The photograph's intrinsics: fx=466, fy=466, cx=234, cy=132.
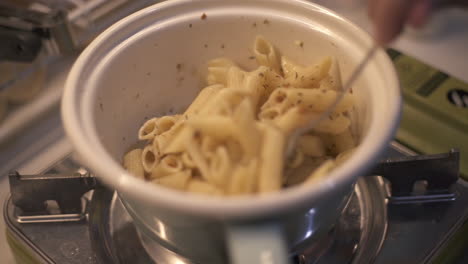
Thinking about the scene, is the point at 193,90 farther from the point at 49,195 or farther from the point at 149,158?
the point at 49,195

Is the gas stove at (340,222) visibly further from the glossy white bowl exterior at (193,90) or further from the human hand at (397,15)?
the human hand at (397,15)

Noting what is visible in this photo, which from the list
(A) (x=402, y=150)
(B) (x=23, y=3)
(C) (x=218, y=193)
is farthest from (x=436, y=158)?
(B) (x=23, y=3)

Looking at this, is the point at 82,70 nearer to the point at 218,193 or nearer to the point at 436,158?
the point at 218,193

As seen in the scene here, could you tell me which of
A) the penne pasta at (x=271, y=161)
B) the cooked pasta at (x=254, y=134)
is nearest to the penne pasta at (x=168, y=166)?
the cooked pasta at (x=254, y=134)

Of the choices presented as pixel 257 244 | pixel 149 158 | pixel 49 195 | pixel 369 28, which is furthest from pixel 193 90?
pixel 369 28

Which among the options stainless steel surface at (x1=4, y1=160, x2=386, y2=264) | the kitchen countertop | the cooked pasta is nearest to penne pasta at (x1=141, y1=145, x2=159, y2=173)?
the cooked pasta

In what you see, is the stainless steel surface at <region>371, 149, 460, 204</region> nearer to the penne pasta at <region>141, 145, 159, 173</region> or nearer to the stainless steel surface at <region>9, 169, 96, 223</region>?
the penne pasta at <region>141, 145, 159, 173</region>
